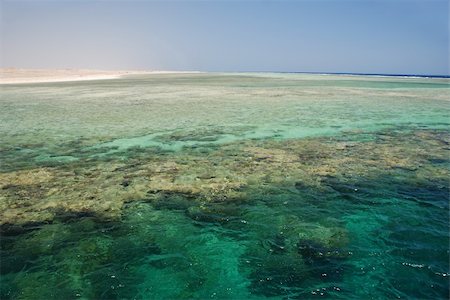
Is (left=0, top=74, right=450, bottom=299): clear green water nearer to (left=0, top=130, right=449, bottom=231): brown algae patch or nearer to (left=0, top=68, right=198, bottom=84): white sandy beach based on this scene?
(left=0, top=130, right=449, bottom=231): brown algae patch

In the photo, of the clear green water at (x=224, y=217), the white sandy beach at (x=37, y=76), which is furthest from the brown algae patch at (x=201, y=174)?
the white sandy beach at (x=37, y=76)

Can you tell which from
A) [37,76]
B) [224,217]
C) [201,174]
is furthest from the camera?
[37,76]

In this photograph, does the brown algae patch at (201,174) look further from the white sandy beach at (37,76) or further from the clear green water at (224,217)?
the white sandy beach at (37,76)

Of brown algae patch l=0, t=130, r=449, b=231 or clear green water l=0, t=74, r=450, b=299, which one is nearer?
clear green water l=0, t=74, r=450, b=299

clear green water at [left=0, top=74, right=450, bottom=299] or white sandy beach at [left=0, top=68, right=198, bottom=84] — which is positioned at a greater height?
white sandy beach at [left=0, top=68, right=198, bottom=84]

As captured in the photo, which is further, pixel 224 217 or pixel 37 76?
pixel 37 76

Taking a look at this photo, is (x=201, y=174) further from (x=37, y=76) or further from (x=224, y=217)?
(x=37, y=76)

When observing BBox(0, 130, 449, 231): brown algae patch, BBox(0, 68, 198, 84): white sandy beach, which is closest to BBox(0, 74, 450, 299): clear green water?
BBox(0, 130, 449, 231): brown algae patch

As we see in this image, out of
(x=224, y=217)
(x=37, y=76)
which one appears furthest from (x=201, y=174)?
(x=37, y=76)
